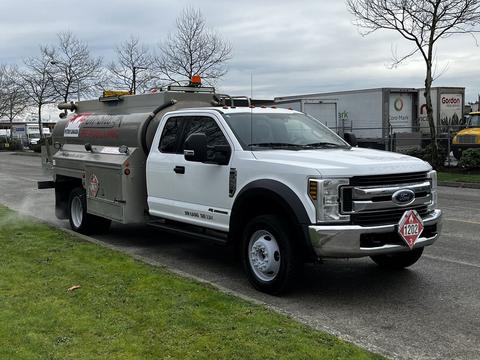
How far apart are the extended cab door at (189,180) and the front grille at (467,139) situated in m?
20.0

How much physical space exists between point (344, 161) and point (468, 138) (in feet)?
69.4

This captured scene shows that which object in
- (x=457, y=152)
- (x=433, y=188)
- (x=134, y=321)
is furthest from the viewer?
(x=457, y=152)

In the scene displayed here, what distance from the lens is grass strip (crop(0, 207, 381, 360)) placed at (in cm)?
414

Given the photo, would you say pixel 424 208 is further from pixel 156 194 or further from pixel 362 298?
pixel 156 194

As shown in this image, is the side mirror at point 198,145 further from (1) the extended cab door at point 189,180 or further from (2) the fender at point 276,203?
(2) the fender at point 276,203

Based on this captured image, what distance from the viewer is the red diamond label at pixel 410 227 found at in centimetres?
556

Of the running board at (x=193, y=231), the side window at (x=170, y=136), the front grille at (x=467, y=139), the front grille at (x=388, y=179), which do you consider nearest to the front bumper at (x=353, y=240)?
the front grille at (x=388, y=179)

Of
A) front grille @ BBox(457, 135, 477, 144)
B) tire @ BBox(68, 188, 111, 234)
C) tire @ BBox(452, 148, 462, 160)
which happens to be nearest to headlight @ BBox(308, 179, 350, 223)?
tire @ BBox(68, 188, 111, 234)

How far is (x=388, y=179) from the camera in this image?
556cm

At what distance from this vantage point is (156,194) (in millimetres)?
7680

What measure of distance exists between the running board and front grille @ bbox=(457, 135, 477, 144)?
19947mm

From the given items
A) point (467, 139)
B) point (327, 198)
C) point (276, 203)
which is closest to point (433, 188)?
point (327, 198)

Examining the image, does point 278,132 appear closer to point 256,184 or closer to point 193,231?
point 256,184

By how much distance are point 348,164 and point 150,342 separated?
244 centimetres
